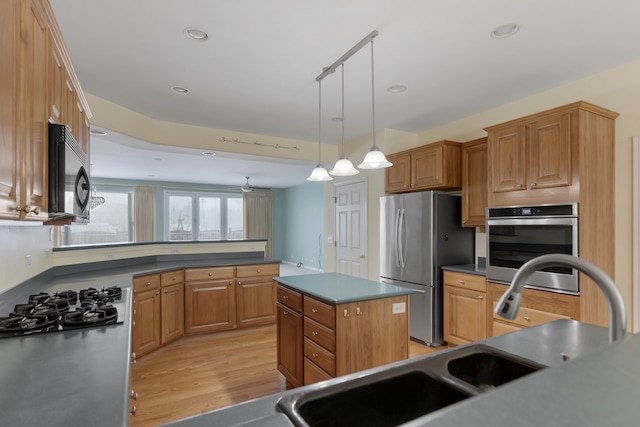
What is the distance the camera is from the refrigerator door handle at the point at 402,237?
397 centimetres

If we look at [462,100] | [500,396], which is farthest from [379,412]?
[462,100]

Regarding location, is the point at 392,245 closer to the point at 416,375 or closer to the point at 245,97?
the point at 245,97

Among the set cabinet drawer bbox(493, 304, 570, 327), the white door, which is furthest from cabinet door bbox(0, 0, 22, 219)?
the white door

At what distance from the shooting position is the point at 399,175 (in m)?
4.23

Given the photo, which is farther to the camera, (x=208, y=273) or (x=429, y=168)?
(x=208, y=273)

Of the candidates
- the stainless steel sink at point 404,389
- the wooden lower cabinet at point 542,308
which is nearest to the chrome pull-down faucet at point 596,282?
the stainless steel sink at point 404,389

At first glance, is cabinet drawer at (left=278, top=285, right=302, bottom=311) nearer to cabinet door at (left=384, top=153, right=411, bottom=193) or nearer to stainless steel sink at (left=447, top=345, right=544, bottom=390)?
stainless steel sink at (left=447, top=345, right=544, bottom=390)

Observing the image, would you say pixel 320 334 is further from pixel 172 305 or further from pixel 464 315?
pixel 172 305

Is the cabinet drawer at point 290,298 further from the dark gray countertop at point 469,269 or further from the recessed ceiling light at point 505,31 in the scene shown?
the recessed ceiling light at point 505,31

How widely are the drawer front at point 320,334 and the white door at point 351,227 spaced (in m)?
2.28

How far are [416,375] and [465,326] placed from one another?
2.70 m

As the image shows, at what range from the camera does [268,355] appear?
3.52 metres

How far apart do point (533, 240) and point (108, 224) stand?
29.8 ft

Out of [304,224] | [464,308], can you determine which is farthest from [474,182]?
[304,224]
